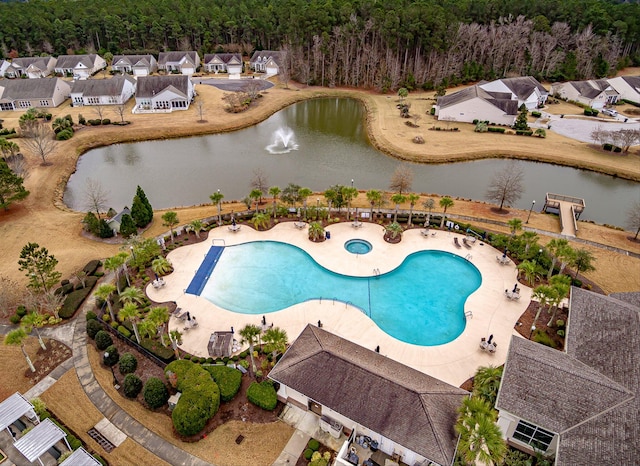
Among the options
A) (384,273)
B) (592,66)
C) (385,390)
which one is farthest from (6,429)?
(592,66)

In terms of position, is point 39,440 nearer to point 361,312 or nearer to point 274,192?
point 361,312

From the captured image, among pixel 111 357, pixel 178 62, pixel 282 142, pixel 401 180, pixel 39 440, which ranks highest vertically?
pixel 178 62

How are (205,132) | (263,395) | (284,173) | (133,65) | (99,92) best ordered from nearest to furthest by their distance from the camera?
1. (263,395)
2. (284,173)
3. (205,132)
4. (99,92)
5. (133,65)

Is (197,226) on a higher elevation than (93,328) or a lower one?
higher

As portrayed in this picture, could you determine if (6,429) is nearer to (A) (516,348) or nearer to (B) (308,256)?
(B) (308,256)

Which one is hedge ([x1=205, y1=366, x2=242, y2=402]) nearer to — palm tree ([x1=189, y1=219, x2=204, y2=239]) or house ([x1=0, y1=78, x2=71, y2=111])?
palm tree ([x1=189, y1=219, x2=204, y2=239])

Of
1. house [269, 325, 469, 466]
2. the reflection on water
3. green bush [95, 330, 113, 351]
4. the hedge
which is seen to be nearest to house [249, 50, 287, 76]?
the reflection on water

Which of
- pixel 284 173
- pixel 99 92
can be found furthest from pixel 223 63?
pixel 284 173
